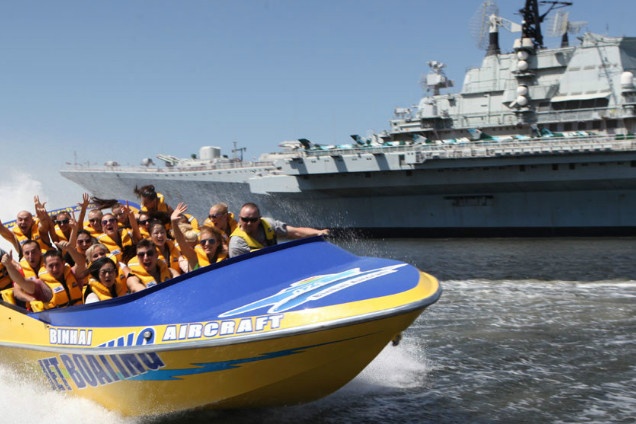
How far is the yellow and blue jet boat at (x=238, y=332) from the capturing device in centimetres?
699

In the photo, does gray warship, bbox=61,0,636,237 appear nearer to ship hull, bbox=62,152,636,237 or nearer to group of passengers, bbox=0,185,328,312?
ship hull, bbox=62,152,636,237

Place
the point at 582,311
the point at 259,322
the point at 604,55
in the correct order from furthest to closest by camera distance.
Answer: the point at 604,55
the point at 582,311
the point at 259,322

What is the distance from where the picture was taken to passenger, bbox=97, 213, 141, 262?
10000 mm

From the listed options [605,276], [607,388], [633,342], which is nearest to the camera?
[607,388]

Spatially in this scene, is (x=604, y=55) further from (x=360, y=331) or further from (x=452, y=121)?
(x=360, y=331)

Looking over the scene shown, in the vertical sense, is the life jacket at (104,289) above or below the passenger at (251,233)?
below

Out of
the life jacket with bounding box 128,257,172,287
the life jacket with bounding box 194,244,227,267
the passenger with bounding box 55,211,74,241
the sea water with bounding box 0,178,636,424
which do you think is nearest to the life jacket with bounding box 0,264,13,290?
the sea water with bounding box 0,178,636,424

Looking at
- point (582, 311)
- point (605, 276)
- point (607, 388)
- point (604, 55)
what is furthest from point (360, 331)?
point (604, 55)

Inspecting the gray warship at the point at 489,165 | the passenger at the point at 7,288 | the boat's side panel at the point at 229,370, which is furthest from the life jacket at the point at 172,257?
the gray warship at the point at 489,165

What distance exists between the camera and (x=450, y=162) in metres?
37.9

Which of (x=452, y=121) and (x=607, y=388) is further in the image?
(x=452, y=121)

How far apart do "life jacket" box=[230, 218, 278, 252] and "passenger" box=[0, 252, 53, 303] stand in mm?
2238

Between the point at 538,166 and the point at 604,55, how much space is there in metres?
9.57

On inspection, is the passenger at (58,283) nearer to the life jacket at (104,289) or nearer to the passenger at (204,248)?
the life jacket at (104,289)
